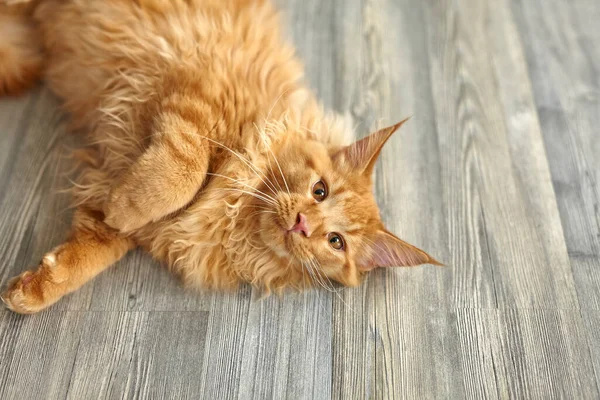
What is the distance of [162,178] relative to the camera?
1.44m

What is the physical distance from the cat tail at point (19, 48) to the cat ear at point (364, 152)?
4.03 ft

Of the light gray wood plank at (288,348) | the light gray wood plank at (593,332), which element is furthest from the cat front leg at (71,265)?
the light gray wood plank at (593,332)

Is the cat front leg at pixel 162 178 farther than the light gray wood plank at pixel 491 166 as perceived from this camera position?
No

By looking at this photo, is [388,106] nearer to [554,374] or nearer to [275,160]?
[275,160]

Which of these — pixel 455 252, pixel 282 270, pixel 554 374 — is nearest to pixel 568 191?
pixel 455 252

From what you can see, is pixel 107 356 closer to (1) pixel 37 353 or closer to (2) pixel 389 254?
(1) pixel 37 353

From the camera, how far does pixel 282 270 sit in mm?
1638

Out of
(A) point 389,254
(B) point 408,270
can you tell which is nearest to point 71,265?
(A) point 389,254

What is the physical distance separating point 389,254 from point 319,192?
1.01 feet

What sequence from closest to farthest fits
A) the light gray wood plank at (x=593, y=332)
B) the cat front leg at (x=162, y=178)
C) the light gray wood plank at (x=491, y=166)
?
the cat front leg at (x=162, y=178) → the light gray wood plank at (x=593, y=332) → the light gray wood plank at (x=491, y=166)

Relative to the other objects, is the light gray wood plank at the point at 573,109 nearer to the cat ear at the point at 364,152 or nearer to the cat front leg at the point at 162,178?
the cat ear at the point at 364,152

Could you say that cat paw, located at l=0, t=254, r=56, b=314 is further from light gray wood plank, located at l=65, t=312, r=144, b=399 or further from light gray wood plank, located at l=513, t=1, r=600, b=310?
light gray wood plank, located at l=513, t=1, r=600, b=310

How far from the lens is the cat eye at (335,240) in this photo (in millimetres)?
1548

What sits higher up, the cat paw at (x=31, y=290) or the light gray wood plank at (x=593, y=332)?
the cat paw at (x=31, y=290)
